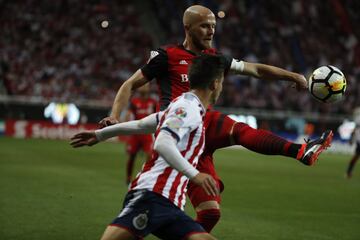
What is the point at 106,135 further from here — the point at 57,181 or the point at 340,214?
the point at 57,181

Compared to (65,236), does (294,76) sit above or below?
above

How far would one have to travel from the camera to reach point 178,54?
6.15 metres

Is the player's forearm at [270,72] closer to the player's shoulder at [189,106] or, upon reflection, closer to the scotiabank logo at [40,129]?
the player's shoulder at [189,106]

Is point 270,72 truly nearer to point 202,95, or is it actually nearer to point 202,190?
point 202,190

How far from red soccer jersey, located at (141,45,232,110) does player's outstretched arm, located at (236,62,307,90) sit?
0.78 feet

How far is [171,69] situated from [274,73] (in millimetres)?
1019

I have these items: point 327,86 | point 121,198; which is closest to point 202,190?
point 327,86

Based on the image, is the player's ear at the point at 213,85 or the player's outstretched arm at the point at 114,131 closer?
the player's ear at the point at 213,85

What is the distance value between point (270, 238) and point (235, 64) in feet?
8.10

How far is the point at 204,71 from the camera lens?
14.7 ft

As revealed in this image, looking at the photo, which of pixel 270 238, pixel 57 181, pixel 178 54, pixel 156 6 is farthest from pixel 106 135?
pixel 156 6

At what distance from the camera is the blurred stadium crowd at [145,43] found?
26781 millimetres

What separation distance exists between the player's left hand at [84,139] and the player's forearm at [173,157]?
0.99m

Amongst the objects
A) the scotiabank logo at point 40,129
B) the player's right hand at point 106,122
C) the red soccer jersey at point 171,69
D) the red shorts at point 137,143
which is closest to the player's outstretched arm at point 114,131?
the player's right hand at point 106,122
